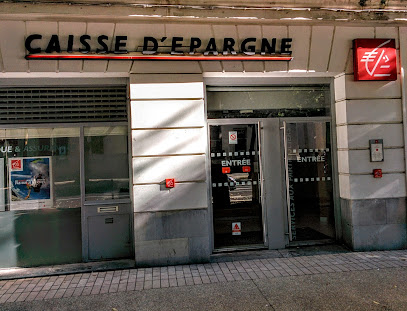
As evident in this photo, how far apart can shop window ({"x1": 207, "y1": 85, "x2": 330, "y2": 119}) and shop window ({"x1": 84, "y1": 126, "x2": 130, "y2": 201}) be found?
1799 millimetres

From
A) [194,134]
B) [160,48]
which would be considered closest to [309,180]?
[194,134]

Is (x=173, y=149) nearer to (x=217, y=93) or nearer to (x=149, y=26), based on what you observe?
(x=217, y=93)

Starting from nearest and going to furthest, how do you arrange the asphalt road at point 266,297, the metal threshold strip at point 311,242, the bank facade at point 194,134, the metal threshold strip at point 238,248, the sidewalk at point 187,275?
the asphalt road at point 266,297, the sidewalk at point 187,275, the bank facade at point 194,134, the metal threshold strip at point 238,248, the metal threshold strip at point 311,242

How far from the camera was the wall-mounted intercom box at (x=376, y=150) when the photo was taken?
645cm

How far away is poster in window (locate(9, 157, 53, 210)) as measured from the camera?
6.08 metres

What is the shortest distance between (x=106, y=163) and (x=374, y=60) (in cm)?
533

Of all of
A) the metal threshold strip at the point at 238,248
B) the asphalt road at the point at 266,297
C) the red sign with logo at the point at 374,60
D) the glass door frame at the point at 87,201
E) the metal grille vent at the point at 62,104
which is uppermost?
the red sign with logo at the point at 374,60

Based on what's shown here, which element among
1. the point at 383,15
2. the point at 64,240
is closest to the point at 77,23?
the point at 64,240

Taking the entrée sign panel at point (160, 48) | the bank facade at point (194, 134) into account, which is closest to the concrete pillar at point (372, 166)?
the bank facade at point (194, 134)

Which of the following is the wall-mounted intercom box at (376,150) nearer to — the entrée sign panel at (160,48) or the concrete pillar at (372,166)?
Result: the concrete pillar at (372,166)

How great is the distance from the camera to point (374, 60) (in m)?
6.45

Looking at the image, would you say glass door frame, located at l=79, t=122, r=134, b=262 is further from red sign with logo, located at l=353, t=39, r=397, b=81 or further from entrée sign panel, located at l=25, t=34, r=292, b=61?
red sign with logo, located at l=353, t=39, r=397, b=81

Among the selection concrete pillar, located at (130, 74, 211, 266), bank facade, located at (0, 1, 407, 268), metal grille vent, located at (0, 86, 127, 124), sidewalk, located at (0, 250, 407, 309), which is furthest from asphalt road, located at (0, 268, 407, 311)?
metal grille vent, located at (0, 86, 127, 124)

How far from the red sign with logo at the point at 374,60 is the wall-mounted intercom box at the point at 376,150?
3.84 ft
